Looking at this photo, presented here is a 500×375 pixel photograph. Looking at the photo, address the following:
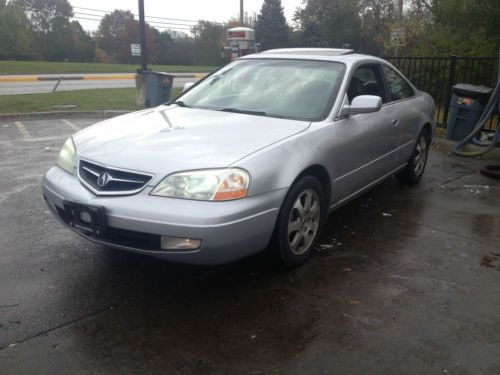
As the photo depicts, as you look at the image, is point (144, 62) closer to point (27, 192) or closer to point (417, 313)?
point (27, 192)

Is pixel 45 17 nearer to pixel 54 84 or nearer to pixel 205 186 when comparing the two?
pixel 54 84

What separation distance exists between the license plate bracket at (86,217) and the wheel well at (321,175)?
54.2 inches

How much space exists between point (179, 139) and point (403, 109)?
113 inches

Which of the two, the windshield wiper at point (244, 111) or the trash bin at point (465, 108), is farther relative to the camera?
the trash bin at point (465, 108)

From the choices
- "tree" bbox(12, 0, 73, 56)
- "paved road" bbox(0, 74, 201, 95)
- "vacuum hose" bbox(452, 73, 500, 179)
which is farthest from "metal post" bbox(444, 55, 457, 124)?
"tree" bbox(12, 0, 73, 56)

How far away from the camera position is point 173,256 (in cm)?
297

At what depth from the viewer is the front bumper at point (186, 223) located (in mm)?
2877

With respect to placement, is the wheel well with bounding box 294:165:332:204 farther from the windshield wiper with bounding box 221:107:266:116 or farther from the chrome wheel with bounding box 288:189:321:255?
the windshield wiper with bounding box 221:107:266:116

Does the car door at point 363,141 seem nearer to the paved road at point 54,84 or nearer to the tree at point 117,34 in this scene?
the paved road at point 54,84

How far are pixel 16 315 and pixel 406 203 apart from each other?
4.00 m

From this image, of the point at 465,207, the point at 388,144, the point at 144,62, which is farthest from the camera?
the point at 144,62

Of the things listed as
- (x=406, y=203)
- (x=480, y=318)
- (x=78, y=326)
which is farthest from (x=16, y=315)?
(x=406, y=203)

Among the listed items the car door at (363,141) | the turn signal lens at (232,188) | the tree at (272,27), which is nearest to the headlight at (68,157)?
the turn signal lens at (232,188)

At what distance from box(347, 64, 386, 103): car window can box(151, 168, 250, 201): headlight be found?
71.6 inches
